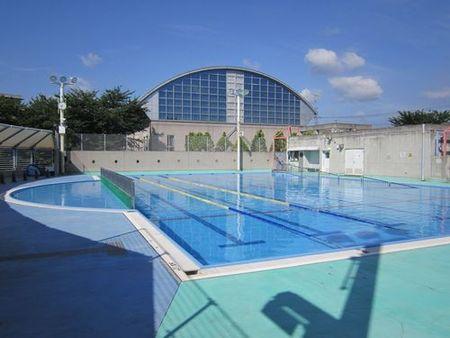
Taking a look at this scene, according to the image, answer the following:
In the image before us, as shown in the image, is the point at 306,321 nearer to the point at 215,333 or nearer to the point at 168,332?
the point at 215,333

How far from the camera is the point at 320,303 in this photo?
4223 millimetres

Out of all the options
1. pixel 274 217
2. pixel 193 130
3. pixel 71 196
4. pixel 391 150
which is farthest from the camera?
pixel 193 130

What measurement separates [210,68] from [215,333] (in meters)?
60.1

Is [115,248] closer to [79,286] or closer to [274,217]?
[79,286]

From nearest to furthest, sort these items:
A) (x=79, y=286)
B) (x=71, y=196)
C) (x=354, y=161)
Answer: (x=79, y=286)
(x=71, y=196)
(x=354, y=161)

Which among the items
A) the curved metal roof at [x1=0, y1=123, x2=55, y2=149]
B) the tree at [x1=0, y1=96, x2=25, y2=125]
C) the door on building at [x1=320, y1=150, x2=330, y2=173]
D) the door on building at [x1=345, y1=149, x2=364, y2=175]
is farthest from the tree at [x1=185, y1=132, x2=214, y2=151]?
the tree at [x1=0, y1=96, x2=25, y2=125]

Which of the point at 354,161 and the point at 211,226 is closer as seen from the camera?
the point at 211,226

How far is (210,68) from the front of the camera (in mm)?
61250

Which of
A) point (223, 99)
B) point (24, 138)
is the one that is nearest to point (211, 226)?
point (24, 138)

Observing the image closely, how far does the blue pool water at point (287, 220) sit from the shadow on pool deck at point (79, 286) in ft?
4.22

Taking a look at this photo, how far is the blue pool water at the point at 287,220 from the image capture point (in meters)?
7.96

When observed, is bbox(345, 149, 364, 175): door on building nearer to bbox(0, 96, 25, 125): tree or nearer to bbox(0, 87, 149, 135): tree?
bbox(0, 87, 149, 135): tree

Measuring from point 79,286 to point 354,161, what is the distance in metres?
26.9

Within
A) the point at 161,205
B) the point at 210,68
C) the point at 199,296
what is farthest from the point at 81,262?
the point at 210,68
